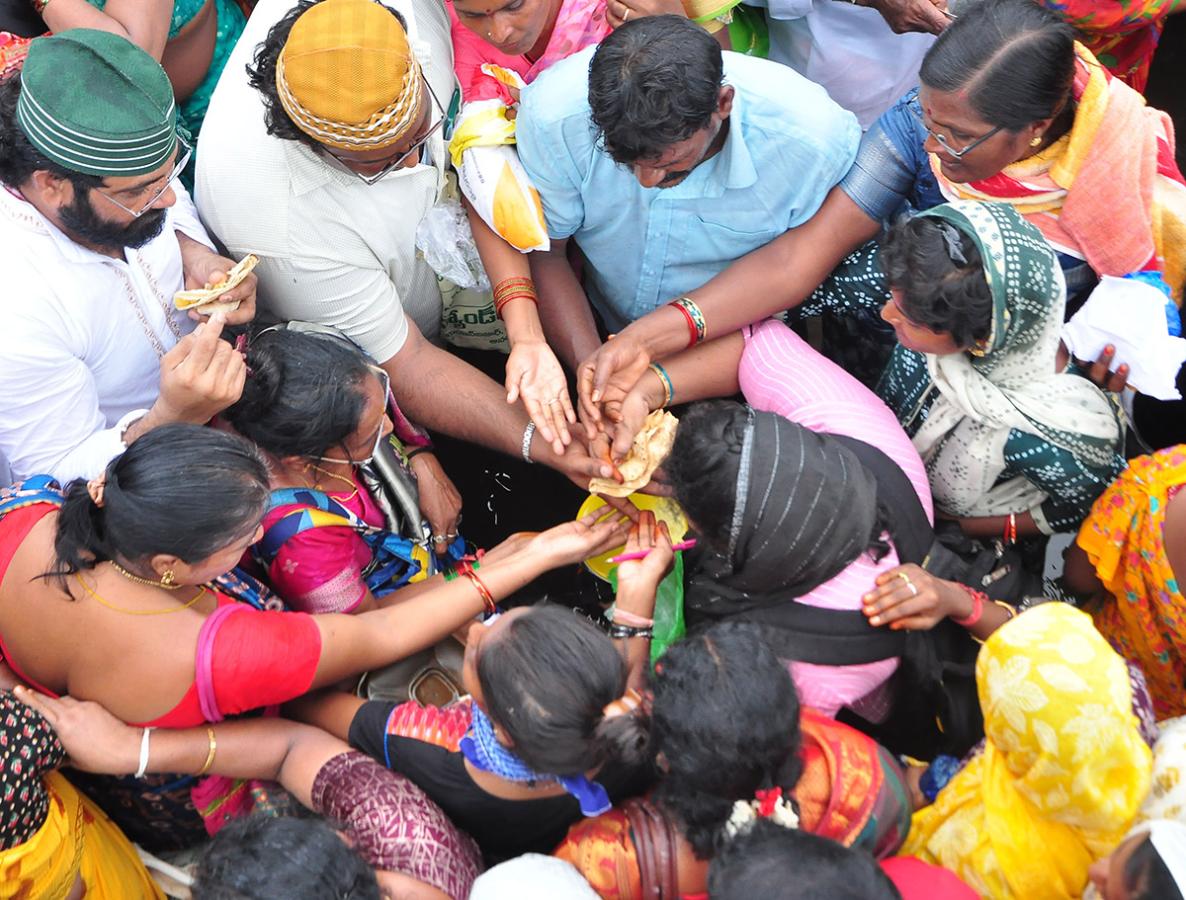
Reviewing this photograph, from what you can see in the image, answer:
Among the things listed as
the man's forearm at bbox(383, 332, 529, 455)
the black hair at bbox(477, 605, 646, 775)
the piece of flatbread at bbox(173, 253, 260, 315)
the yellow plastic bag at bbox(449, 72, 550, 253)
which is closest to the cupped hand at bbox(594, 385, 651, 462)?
the man's forearm at bbox(383, 332, 529, 455)

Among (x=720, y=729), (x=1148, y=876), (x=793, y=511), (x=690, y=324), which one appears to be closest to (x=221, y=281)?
(x=690, y=324)

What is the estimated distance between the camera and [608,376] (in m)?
2.82

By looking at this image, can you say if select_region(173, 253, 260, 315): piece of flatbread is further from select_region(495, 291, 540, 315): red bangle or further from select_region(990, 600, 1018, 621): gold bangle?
select_region(990, 600, 1018, 621): gold bangle

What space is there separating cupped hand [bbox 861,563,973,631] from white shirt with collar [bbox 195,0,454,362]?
1.64m

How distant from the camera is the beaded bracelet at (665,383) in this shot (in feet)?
9.60

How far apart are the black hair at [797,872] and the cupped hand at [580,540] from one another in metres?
1.05

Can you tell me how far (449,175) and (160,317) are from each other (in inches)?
38.9

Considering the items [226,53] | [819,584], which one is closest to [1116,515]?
[819,584]

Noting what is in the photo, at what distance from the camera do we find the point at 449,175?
315 centimetres

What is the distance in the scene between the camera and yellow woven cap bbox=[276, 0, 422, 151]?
2.44 meters

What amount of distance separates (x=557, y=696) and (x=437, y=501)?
1270 mm

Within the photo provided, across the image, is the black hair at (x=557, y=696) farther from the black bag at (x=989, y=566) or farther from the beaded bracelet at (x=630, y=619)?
the black bag at (x=989, y=566)

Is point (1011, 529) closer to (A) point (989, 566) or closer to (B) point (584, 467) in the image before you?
(A) point (989, 566)

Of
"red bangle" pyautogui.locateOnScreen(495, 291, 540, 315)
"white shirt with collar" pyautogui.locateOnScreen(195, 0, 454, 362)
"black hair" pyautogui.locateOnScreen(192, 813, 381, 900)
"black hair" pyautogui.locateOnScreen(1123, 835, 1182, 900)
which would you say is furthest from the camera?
"red bangle" pyautogui.locateOnScreen(495, 291, 540, 315)
